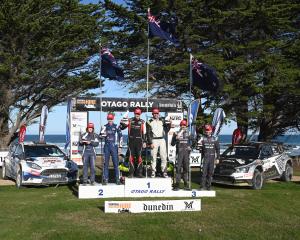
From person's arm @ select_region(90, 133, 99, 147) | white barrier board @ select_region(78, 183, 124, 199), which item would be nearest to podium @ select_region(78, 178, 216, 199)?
white barrier board @ select_region(78, 183, 124, 199)

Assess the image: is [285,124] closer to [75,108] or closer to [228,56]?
[228,56]

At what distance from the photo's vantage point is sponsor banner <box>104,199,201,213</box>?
11.3 meters

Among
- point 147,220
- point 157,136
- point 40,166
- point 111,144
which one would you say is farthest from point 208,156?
point 40,166

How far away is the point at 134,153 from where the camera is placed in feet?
44.9

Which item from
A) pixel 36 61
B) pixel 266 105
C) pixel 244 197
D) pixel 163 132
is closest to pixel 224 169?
pixel 244 197

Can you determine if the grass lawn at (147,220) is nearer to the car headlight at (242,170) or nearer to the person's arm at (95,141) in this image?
the person's arm at (95,141)

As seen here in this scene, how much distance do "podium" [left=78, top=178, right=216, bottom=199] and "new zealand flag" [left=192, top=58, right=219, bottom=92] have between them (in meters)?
3.78

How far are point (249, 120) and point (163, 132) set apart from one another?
52.1 feet

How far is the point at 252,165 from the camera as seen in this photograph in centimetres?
1603

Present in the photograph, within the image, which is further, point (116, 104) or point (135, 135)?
point (116, 104)

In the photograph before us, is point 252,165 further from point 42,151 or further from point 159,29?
point 42,151

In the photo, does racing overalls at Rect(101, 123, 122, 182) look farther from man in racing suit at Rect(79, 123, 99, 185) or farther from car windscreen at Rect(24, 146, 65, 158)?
car windscreen at Rect(24, 146, 65, 158)

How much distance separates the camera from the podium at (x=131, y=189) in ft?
43.1

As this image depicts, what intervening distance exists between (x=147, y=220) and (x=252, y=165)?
6.51m
